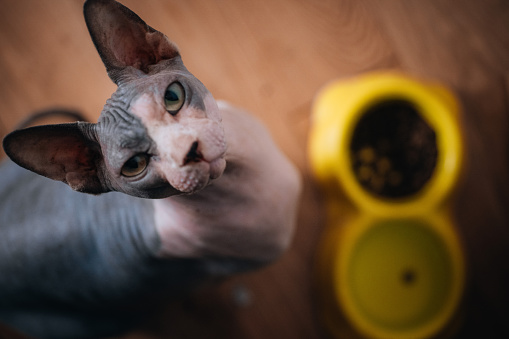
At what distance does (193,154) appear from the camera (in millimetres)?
339

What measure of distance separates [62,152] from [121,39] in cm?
14

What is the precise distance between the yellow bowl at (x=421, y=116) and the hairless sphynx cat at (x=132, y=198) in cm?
17

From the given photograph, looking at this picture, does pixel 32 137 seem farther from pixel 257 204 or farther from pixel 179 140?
pixel 257 204

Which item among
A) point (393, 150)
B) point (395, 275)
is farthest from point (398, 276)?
point (393, 150)

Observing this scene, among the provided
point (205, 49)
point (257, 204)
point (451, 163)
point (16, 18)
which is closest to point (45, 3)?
point (16, 18)

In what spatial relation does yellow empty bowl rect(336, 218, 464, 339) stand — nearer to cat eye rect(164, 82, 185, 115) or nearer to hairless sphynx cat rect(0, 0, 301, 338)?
hairless sphynx cat rect(0, 0, 301, 338)

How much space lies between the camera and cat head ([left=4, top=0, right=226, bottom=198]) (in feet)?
1.13

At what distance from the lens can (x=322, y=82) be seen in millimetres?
1019

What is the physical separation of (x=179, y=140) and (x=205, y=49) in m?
0.75

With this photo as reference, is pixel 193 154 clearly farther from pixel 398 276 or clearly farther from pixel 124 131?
pixel 398 276

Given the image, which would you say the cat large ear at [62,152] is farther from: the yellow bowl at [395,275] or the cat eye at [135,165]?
the yellow bowl at [395,275]

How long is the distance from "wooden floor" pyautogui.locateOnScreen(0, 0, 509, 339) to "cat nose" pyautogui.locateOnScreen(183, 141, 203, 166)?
69 cm

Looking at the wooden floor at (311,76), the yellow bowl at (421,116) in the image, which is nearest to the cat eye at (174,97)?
the yellow bowl at (421,116)

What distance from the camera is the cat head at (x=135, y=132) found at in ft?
1.13
